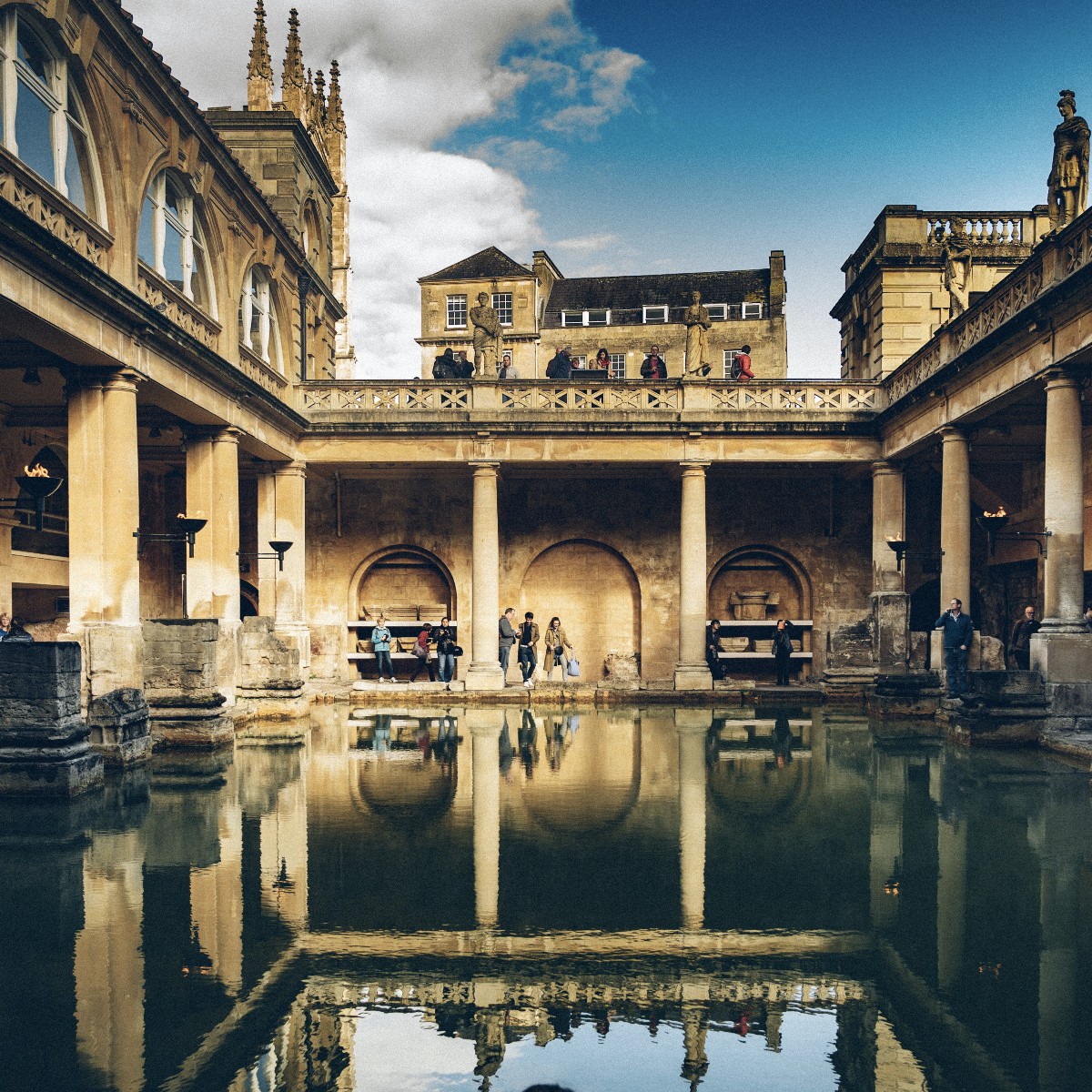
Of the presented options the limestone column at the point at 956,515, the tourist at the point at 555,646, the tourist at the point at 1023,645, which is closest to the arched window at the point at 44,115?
the tourist at the point at 555,646

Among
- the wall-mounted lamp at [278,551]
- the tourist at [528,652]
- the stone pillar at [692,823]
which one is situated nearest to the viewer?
the stone pillar at [692,823]

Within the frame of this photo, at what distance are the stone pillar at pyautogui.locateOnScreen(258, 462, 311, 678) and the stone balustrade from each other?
1684 millimetres

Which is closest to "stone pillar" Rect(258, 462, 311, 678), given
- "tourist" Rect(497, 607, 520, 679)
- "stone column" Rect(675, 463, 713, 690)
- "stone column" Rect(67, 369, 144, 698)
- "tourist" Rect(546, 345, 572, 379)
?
"tourist" Rect(497, 607, 520, 679)

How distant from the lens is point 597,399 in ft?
68.6

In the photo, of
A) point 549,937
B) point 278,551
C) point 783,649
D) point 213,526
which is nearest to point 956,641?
point 783,649

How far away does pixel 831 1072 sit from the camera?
3965mm

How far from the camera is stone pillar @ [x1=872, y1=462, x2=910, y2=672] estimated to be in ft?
61.7

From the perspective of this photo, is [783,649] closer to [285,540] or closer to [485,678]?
[485,678]

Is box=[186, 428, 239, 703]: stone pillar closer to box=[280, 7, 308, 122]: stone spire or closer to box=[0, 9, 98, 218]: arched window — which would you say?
box=[0, 9, 98, 218]: arched window

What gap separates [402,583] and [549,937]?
20.7m

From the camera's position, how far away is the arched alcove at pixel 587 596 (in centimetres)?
2527

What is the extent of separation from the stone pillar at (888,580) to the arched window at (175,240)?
563 inches

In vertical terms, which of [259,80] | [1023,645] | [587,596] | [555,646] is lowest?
[555,646]

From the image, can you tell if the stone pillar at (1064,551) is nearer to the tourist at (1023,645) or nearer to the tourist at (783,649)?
the tourist at (1023,645)
